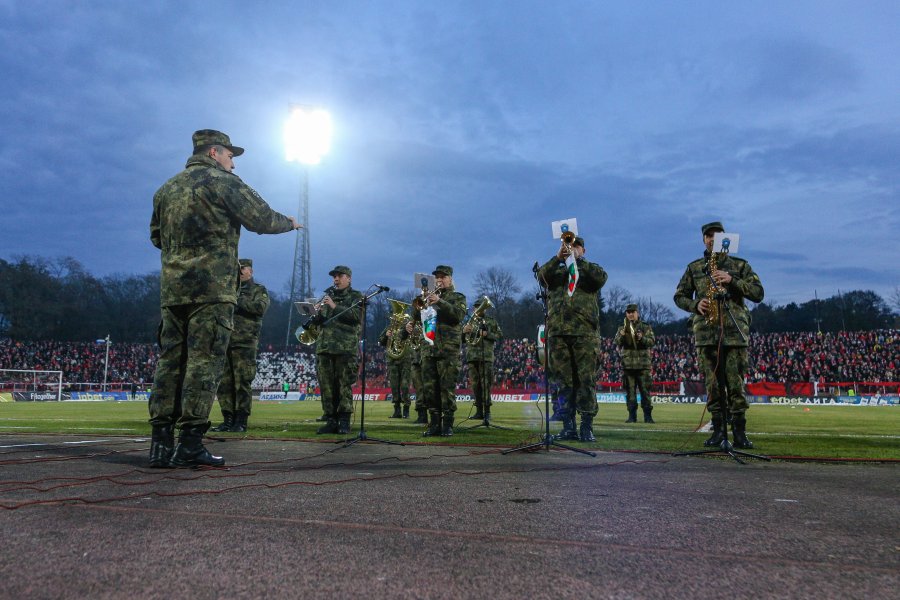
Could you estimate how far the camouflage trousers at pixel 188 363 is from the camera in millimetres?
4852

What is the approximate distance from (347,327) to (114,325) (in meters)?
73.7

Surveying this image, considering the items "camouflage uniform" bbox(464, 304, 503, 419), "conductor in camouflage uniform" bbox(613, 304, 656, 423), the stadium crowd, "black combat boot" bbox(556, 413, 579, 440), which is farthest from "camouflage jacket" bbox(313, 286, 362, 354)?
the stadium crowd

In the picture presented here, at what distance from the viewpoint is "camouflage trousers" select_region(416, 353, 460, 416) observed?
8617 mm

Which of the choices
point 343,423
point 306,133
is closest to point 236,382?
point 343,423

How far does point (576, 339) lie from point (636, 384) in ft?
26.1

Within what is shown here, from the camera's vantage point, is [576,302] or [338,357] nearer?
[576,302]

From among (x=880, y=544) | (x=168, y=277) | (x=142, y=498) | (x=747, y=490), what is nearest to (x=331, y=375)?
(x=168, y=277)

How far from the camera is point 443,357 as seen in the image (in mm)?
8656

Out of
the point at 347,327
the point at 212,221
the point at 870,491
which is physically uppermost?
the point at 212,221

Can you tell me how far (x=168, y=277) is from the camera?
16.2ft

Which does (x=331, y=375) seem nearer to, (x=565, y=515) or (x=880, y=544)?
(x=565, y=515)

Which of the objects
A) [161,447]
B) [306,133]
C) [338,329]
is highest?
[306,133]

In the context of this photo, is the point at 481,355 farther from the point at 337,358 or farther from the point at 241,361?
the point at 241,361

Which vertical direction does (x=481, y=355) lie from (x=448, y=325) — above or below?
below
